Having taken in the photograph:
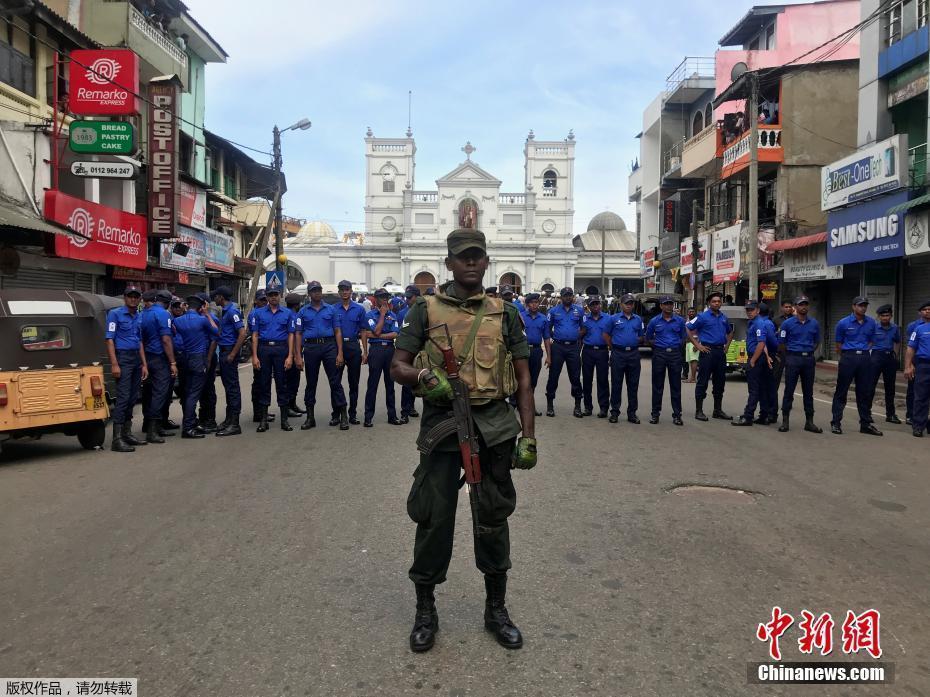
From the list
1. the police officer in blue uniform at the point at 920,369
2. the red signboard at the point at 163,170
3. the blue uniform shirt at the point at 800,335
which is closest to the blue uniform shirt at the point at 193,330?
the blue uniform shirt at the point at 800,335

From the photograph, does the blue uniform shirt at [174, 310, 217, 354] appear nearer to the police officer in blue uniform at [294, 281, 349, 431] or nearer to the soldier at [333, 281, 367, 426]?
the police officer in blue uniform at [294, 281, 349, 431]

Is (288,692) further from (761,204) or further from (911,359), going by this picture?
(761,204)

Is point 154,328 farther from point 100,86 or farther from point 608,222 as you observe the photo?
point 608,222

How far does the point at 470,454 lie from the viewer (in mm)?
3129

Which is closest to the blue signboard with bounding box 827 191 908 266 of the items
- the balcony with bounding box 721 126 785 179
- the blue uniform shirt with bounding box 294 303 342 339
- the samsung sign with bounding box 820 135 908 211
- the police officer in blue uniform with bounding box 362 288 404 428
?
the samsung sign with bounding box 820 135 908 211

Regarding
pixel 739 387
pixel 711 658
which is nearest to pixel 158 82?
pixel 739 387

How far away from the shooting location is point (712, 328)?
10.3m

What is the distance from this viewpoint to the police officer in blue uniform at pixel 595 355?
10.3 meters

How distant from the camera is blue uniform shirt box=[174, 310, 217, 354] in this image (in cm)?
867

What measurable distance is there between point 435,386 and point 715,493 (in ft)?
11.9

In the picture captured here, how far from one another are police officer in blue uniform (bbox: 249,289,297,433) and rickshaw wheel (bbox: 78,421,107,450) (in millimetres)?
1812

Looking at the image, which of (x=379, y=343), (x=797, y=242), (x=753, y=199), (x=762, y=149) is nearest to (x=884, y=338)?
(x=379, y=343)

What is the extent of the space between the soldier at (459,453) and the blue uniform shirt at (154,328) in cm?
582

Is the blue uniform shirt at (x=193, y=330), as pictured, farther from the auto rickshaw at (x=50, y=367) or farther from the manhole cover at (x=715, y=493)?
the manhole cover at (x=715, y=493)
